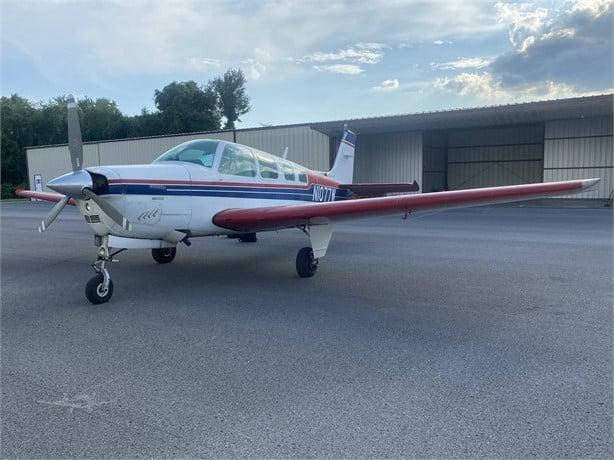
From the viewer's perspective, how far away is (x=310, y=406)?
305cm

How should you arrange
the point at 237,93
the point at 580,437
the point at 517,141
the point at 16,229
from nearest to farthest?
the point at 580,437 → the point at 16,229 → the point at 517,141 → the point at 237,93

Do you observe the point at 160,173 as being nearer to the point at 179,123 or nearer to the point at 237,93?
the point at 179,123

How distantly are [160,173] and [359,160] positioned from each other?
22265 millimetres

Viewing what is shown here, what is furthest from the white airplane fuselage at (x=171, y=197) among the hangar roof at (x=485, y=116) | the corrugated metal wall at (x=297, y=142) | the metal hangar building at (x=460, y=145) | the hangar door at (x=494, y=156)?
the hangar door at (x=494, y=156)

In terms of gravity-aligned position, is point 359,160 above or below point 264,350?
above

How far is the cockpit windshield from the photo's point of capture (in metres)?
6.80

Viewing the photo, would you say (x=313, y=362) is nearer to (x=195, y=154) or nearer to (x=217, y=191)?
(x=217, y=191)

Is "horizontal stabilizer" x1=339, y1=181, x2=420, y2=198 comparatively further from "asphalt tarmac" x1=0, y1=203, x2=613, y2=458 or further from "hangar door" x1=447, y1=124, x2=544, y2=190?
"hangar door" x1=447, y1=124, x2=544, y2=190

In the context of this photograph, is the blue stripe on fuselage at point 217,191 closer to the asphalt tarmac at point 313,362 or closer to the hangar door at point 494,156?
the asphalt tarmac at point 313,362

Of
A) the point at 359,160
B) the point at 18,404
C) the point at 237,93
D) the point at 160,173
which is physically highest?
the point at 237,93

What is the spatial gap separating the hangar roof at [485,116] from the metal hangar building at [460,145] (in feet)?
0.14

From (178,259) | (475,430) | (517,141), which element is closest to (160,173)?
(178,259)

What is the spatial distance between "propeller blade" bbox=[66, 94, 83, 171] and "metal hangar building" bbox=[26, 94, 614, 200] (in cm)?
1813

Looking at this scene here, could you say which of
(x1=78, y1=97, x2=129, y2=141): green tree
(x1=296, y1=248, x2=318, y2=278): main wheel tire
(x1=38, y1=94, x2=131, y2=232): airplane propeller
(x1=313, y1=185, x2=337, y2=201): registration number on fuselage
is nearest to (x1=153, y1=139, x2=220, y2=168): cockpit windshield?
(x1=38, y1=94, x2=131, y2=232): airplane propeller
